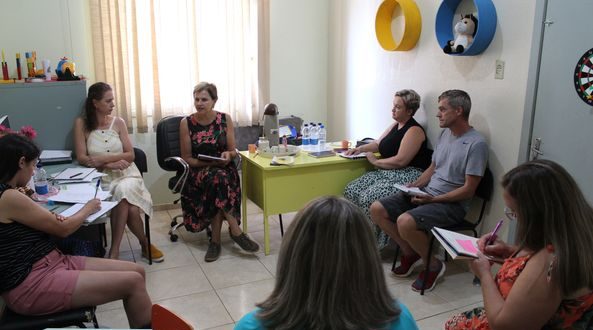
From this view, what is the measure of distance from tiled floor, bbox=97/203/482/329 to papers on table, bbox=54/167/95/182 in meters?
0.72

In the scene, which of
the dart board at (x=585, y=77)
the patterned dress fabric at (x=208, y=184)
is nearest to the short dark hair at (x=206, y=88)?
the patterned dress fabric at (x=208, y=184)

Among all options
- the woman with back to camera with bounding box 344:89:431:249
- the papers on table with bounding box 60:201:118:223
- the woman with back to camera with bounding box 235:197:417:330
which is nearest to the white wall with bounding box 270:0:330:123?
the woman with back to camera with bounding box 344:89:431:249

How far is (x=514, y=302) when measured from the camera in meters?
1.47

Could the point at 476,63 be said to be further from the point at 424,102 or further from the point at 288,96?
the point at 288,96

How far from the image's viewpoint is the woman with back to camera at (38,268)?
1.89 metres

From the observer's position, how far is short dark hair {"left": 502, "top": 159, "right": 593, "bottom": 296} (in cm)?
138

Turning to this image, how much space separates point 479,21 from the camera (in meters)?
2.85

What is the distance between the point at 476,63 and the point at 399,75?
814 millimetres

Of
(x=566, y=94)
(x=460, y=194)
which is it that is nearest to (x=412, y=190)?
(x=460, y=194)

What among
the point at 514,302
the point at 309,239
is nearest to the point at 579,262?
the point at 514,302

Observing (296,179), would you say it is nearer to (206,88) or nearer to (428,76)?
(206,88)

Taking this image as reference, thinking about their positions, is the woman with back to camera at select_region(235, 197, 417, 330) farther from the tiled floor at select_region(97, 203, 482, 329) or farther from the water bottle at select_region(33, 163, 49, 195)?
the water bottle at select_region(33, 163, 49, 195)

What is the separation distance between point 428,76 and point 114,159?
2313 mm

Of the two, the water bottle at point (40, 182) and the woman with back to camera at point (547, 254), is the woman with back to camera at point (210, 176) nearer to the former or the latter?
the water bottle at point (40, 182)
